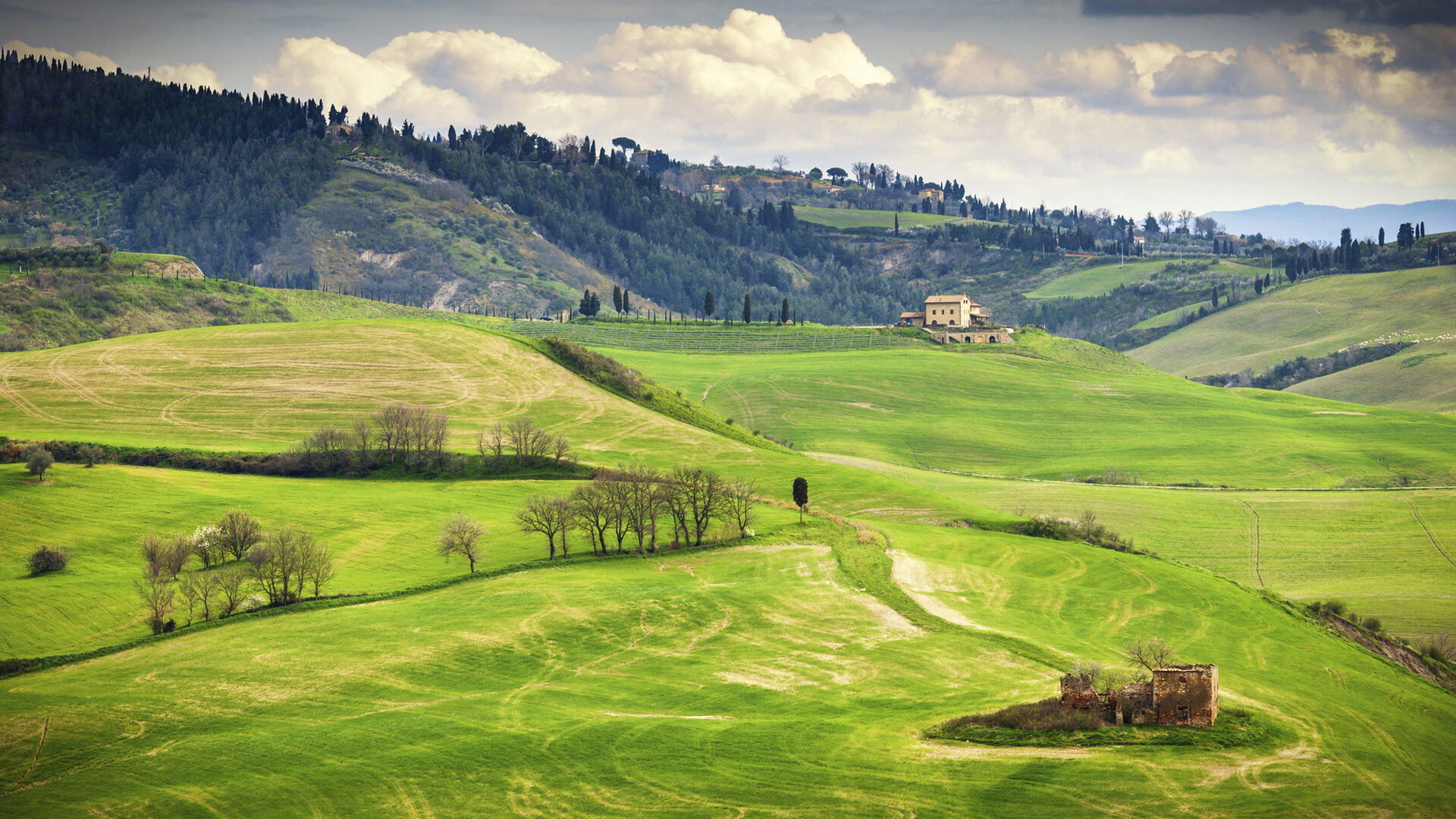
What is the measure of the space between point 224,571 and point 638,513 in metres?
28.6

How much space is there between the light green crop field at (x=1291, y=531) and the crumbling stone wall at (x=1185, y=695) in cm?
4909

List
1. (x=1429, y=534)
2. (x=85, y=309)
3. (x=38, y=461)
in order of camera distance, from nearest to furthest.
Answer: (x=38, y=461), (x=1429, y=534), (x=85, y=309)

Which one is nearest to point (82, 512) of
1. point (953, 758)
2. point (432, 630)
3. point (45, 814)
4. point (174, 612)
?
point (174, 612)

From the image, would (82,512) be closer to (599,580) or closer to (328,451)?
(328,451)

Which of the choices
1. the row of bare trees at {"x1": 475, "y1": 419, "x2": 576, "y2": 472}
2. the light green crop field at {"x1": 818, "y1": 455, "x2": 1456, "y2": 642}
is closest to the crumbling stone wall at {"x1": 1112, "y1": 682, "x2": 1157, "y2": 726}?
the light green crop field at {"x1": 818, "y1": 455, "x2": 1456, "y2": 642}

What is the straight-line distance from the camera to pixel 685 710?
1945 inches

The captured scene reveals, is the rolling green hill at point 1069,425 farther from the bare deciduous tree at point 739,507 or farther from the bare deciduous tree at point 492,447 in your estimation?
the bare deciduous tree at point 739,507

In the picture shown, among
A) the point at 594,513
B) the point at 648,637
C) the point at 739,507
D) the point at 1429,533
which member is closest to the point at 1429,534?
the point at 1429,533

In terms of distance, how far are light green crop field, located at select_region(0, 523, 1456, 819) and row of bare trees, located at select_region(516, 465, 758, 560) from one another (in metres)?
7.74

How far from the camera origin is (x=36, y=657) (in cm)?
5638

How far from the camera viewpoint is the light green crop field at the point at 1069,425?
483 feet

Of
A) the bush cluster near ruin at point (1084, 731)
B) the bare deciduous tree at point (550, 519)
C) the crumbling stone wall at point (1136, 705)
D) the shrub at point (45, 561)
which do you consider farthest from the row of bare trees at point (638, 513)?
the crumbling stone wall at point (1136, 705)

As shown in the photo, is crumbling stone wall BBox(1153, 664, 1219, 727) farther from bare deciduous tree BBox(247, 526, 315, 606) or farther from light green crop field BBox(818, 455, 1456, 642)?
bare deciduous tree BBox(247, 526, 315, 606)

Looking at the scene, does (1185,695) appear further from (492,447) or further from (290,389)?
(290,389)
